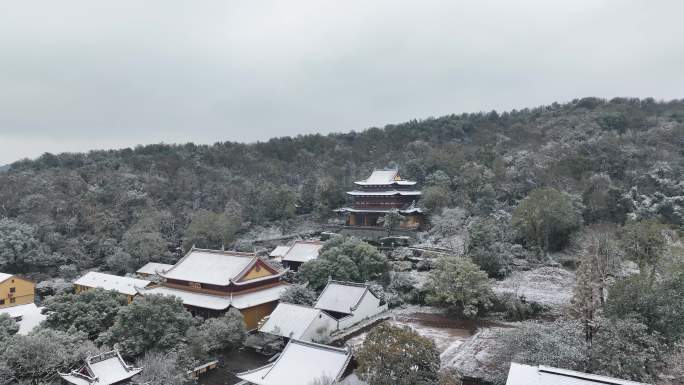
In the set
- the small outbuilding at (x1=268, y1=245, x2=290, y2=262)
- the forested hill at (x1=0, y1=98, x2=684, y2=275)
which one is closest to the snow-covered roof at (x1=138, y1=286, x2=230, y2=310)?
the small outbuilding at (x1=268, y1=245, x2=290, y2=262)

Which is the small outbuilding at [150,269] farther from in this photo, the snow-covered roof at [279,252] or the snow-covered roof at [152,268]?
the snow-covered roof at [279,252]

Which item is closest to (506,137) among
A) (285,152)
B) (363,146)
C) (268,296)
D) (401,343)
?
(363,146)

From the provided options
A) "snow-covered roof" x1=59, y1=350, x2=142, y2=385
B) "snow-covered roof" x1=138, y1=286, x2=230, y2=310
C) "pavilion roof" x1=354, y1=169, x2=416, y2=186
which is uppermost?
"pavilion roof" x1=354, y1=169, x2=416, y2=186

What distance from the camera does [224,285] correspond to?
21469 millimetres

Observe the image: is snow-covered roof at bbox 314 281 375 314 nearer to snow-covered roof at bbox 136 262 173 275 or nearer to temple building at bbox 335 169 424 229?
snow-covered roof at bbox 136 262 173 275

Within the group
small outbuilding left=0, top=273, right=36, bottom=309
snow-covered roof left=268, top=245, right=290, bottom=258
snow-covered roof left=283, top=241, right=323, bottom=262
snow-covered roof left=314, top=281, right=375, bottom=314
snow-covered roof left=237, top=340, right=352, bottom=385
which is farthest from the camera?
snow-covered roof left=268, top=245, right=290, bottom=258

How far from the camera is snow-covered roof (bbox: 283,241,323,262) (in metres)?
30.6

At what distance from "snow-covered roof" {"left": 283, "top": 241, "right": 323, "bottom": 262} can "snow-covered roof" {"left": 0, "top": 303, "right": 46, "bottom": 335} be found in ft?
49.0

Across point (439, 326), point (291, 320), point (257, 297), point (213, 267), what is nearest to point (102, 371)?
point (291, 320)

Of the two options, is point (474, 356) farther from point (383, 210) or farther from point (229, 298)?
point (383, 210)

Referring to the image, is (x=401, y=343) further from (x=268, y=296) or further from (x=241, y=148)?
(x=241, y=148)

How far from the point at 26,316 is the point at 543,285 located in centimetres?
2831

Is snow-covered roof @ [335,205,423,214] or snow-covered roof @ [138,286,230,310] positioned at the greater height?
snow-covered roof @ [335,205,423,214]

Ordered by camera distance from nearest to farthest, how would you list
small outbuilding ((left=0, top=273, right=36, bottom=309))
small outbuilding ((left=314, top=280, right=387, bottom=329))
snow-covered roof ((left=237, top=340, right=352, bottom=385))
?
1. snow-covered roof ((left=237, top=340, right=352, bottom=385))
2. small outbuilding ((left=314, top=280, right=387, bottom=329))
3. small outbuilding ((left=0, top=273, right=36, bottom=309))
